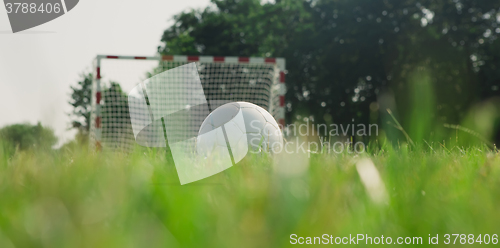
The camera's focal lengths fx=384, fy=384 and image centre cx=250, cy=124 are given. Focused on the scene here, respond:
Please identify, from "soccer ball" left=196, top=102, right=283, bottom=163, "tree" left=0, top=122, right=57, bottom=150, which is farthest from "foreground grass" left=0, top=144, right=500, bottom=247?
"soccer ball" left=196, top=102, right=283, bottom=163

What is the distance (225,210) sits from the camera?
2.35 ft

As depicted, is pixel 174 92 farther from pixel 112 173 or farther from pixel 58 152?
pixel 112 173

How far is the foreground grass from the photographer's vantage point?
24.4 inches

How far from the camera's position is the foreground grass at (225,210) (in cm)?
62

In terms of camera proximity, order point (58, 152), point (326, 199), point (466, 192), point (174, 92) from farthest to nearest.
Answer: point (174, 92), point (58, 152), point (466, 192), point (326, 199)

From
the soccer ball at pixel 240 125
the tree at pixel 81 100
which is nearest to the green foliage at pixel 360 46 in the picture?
the soccer ball at pixel 240 125

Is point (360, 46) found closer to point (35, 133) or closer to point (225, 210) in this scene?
point (35, 133)

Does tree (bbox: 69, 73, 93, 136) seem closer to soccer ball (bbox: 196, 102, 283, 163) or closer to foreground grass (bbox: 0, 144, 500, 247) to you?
foreground grass (bbox: 0, 144, 500, 247)

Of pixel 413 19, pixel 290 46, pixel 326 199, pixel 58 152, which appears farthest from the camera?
pixel 290 46

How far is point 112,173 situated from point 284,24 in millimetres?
18915

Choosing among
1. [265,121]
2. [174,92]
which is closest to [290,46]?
[174,92]

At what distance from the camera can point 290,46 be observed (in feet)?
59.4

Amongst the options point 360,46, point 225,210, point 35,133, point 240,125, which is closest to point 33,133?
point 35,133

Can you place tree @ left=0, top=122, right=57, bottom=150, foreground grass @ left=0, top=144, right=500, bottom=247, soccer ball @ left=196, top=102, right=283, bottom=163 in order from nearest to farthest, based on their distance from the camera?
foreground grass @ left=0, top=144, right=500, bottom=247, tree @ left=0, top=122, right=57, bottom=150, soccer ball @ left=196, top=102, right=283, bottom=163
